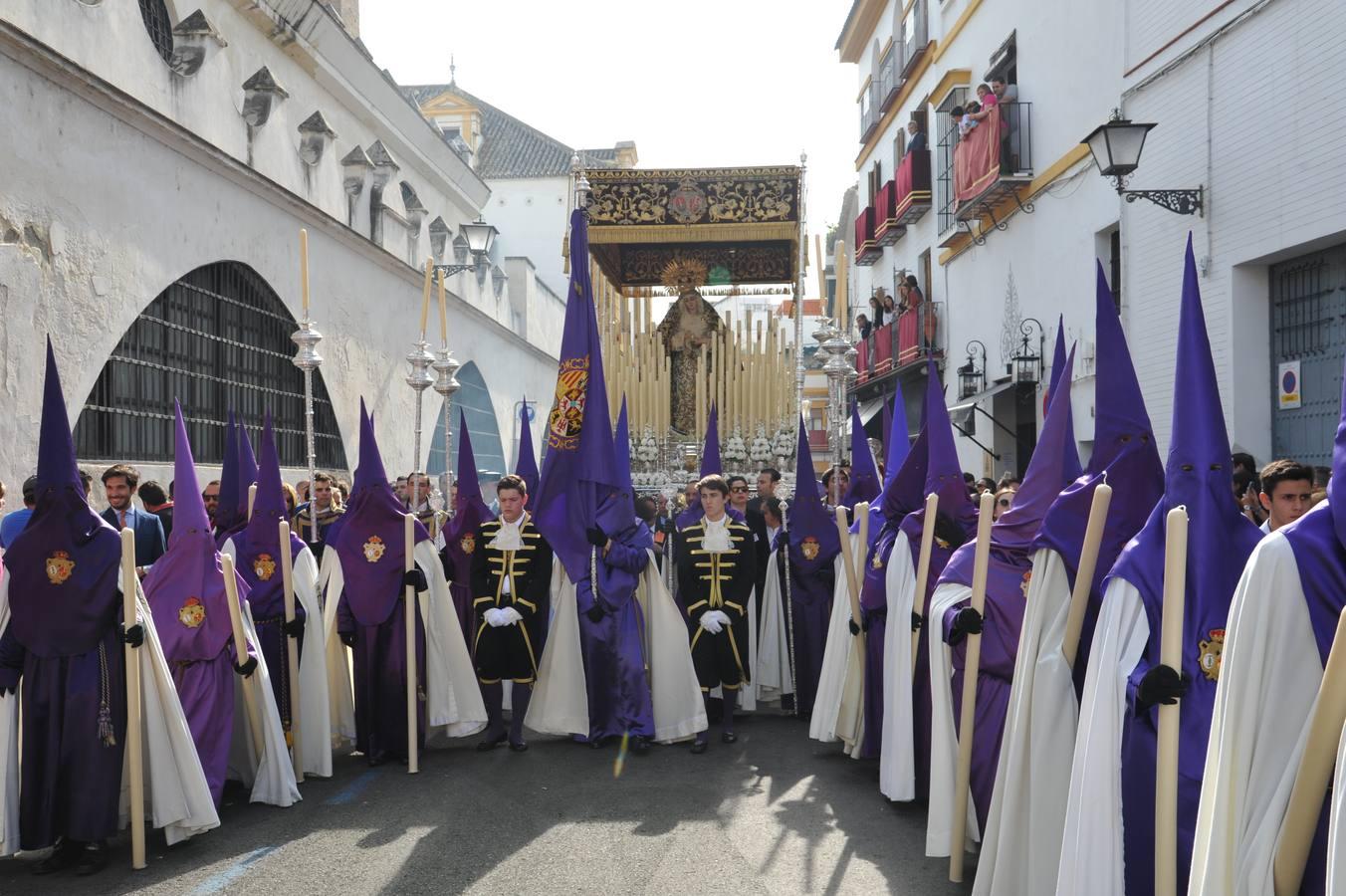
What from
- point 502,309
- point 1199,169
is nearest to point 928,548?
point 1199,169

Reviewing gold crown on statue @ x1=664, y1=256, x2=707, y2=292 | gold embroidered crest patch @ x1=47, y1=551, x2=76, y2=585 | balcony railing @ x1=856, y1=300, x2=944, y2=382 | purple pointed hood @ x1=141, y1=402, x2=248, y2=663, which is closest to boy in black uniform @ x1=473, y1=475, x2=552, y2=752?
purple pointed hood @ x1=141, y1=402, x2=248, y2=663

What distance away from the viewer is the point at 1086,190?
558 inches

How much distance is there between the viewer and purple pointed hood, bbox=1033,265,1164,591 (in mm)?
4348

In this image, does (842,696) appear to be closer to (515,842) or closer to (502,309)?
(515,842)

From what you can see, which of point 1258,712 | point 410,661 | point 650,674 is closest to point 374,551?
point 410,661

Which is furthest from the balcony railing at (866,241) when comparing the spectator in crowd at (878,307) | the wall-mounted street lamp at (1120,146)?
the wall-mounted street lamp at (1120,146)

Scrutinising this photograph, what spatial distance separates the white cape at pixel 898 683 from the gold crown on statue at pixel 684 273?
7149 millimetres

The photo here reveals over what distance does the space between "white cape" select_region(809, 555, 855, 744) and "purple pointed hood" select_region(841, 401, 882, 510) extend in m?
1.28

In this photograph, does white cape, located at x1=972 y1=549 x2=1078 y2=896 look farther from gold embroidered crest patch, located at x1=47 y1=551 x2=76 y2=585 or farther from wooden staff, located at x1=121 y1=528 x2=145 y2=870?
gold embroidered crest patch, located at x1=47 y1=551 x2=76 y2=585

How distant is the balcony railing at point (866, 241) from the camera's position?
24.9 meters

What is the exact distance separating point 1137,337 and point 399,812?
9.11 m

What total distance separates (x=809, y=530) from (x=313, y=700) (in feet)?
11.8

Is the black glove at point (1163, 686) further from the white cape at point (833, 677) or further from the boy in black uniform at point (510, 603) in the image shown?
the boy in black uniform at point (510, 603)

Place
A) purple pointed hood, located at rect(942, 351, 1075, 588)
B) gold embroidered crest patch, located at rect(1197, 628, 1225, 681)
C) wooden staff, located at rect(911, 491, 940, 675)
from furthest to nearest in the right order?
wooden staff, located at rect(911, 491, 940, 675) < purple pointed hood, located at rect(942, 351, 1075, 588) < gold embroidered crest patch, located at rect(1197, 628, 1225, 681)
